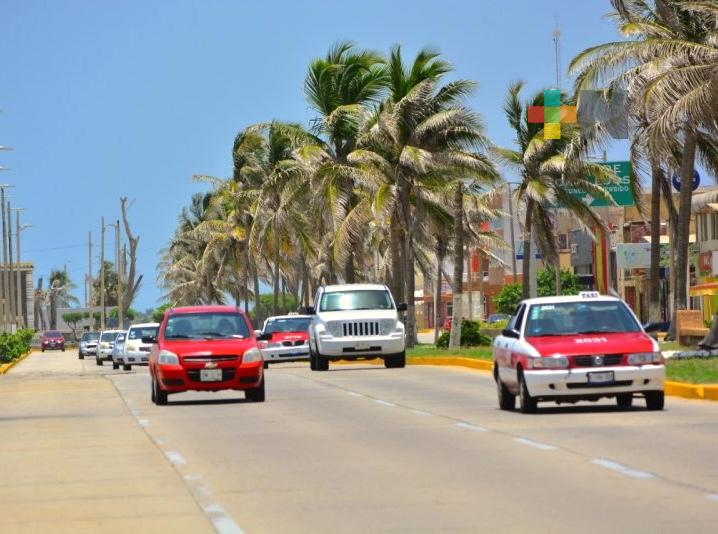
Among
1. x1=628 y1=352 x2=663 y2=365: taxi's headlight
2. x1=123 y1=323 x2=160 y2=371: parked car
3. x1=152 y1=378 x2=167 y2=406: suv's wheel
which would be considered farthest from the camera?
x1=123 y1=323 x2=160 y2=371: parked car

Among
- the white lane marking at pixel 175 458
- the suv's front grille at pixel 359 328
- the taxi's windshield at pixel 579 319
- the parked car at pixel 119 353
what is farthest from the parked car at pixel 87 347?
the white lane marking at pixel 175 458

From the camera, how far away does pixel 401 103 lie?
56.3 m

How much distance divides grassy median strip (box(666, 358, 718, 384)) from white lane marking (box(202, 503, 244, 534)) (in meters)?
16.1

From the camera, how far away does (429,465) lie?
15.3m

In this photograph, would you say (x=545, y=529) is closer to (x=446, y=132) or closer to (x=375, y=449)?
(x=375, y=449)

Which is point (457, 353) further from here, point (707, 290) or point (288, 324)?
point (707, 290)

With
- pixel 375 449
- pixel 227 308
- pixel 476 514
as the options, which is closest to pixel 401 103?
pixel 227 308

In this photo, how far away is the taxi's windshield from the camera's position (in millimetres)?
22969

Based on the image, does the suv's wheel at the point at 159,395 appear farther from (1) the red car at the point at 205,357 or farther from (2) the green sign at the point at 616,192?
(2) the green sign at the point at 616,192

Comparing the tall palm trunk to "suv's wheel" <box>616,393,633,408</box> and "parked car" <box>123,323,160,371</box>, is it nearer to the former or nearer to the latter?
"parked car" <box>123,323,160,371</box>

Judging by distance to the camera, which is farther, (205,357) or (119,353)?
(119,353)

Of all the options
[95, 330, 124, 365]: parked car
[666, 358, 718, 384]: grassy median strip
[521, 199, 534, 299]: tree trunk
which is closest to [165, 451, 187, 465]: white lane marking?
[666, 358, 718, 384]: grassy median strip

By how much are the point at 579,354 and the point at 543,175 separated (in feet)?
129

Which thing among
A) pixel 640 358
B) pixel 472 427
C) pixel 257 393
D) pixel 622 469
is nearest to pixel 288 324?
pixel 257 393
